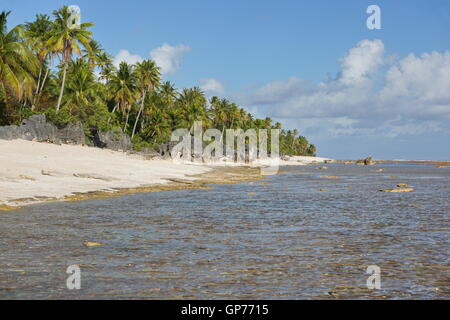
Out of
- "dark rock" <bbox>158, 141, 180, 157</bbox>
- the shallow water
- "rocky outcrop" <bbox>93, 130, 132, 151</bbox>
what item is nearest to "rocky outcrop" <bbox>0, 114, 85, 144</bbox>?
"rocky outcrop" <bbox>93, 130, 132, 151</bbox>

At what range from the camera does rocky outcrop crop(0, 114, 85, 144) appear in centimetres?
3941

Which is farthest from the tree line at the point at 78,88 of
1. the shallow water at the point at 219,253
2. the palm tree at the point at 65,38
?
the shallow water at the point at 219,253

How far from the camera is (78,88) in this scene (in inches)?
2549

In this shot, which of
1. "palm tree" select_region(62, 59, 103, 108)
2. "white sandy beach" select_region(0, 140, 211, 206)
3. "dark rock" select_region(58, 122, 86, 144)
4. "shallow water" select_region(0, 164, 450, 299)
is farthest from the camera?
"palm tree" select_region(62, 59, 103, 108)

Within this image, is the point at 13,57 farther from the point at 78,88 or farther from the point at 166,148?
the point at 166,148

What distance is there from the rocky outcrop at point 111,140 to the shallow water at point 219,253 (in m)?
41.3

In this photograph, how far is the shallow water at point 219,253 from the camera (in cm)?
792

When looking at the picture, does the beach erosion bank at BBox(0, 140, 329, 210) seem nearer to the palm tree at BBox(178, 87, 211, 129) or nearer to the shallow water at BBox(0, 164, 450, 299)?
the shallow water at BBox(0, 164, 450, 299)

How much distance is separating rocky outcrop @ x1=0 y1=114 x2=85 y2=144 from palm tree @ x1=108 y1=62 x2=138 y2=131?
25.3 meters

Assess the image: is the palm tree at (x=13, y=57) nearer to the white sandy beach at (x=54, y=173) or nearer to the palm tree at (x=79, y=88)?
the white sandy beach at (x=54, y=173)

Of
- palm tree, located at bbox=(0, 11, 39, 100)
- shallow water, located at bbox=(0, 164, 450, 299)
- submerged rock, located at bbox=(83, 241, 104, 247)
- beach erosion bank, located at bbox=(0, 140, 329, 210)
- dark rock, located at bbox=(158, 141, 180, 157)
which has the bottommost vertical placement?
shallow water, located at bbox=(0, 164, 450, 299)

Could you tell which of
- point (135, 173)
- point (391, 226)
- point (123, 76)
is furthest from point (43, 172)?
point (123, 76)
